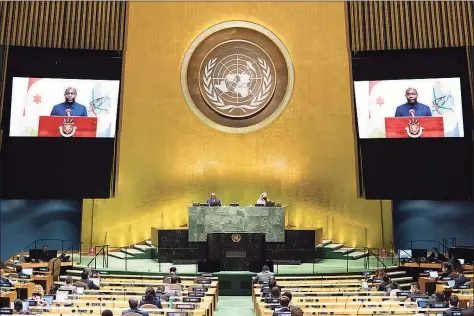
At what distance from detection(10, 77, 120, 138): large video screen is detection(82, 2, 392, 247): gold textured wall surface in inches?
29.3

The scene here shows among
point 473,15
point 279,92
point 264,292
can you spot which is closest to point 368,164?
point 279,92

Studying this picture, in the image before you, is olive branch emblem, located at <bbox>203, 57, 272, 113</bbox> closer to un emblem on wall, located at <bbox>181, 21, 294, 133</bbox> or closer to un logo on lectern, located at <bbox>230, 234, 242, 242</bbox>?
un emblem on wall, located at <bbox>181, 21, 294, 133</bbox>

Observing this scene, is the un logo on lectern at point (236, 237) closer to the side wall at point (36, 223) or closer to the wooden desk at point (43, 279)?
the wooden desk at point (43, 279)

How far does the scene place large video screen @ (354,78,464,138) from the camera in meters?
17.1

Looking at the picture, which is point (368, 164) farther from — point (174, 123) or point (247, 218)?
point (174, 123)

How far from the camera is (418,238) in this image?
17.8 metres

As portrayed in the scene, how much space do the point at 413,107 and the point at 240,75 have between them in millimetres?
4880

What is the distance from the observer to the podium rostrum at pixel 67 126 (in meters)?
17.1

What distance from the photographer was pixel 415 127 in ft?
56.6

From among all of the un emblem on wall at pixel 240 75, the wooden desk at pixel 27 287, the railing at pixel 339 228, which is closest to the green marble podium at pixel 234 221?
the railing at pixel 339 228

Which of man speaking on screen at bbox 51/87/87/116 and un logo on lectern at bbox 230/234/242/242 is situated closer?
un logo on lectern at bbox 230/234/242/242

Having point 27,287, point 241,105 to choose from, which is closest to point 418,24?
point 241,105

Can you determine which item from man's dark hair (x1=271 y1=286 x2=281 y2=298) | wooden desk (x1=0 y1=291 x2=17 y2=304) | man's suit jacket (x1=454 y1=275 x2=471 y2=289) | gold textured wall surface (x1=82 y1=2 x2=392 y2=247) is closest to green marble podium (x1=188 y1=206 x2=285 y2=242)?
gold textured wall surface (x1=82 y1=2 x2=392 y2=247)

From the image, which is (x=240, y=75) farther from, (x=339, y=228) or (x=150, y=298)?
(x=150, y=298)
